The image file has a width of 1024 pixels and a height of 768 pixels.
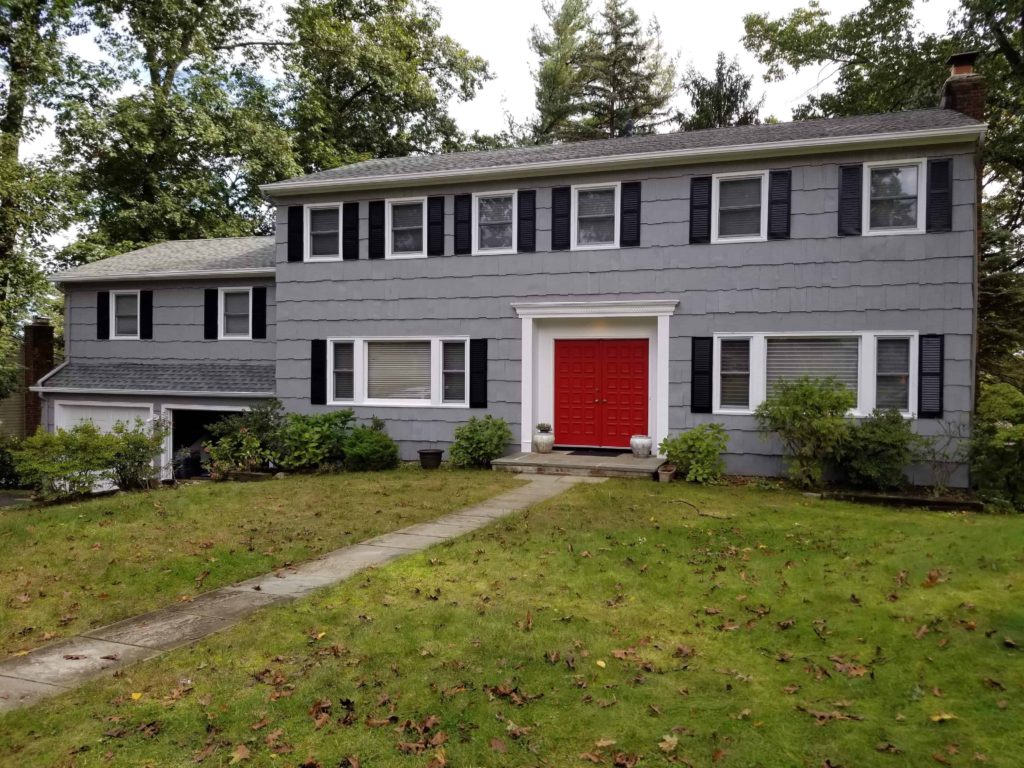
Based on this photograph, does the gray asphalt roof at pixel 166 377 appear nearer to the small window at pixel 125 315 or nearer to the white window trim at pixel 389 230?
the small window at pixel 125 315

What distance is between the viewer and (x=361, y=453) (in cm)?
1399

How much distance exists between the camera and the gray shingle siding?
11852mm

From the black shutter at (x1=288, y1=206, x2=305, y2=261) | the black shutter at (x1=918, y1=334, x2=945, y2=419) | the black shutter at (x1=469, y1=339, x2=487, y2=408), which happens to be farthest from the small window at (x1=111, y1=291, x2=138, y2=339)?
the black shutter at (x1=918, y1=334, x2=945, y2=419)

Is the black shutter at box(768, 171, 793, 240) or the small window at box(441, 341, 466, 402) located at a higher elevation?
the black shutter at box(768, 171, 793, 240)

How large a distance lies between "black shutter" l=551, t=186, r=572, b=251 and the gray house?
0.03 m

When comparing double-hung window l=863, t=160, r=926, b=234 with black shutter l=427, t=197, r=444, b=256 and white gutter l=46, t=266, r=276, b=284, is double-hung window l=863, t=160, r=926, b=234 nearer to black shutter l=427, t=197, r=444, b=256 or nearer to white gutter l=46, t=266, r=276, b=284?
black shutter l=427, t=197, r=444, b=256

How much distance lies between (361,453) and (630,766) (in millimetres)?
11078

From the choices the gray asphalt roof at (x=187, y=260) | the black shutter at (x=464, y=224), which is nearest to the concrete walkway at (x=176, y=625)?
the black shutter at (x=464, y=224)

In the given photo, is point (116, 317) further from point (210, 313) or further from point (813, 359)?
point (813, 359)

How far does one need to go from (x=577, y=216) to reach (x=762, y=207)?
3341 mm

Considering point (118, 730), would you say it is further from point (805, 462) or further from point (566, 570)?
point (805, 462)

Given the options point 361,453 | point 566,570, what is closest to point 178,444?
point 361,453

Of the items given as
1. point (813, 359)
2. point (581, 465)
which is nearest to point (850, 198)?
point (813, 359)

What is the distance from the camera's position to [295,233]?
15.8m
